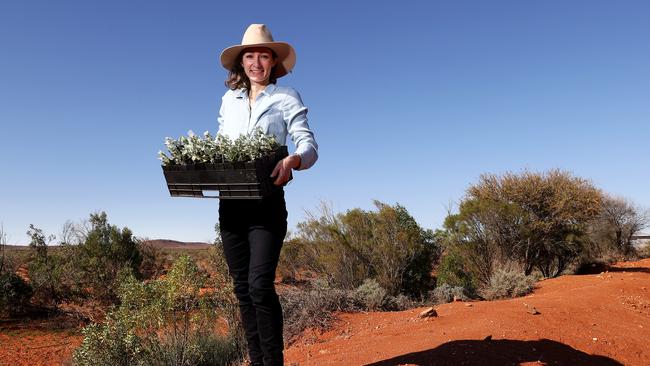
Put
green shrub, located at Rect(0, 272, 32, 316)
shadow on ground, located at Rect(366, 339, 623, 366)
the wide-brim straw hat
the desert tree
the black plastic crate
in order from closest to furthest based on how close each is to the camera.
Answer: the black plastic crate, the wide-brim straw hat, shadow on ground, located at Rect(366, 339, 623, 366), green shrub, located at Rect(0, 272, 32, 316), the desert tree

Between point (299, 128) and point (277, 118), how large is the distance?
6.5 inches

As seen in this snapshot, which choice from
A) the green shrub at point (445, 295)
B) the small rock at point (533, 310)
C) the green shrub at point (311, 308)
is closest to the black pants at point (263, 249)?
the green shrub at point (311, 308)

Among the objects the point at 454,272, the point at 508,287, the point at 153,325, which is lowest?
the point at 508,287

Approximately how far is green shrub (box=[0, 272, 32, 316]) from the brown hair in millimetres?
14559

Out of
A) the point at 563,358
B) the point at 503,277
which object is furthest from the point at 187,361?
the point at 503,277

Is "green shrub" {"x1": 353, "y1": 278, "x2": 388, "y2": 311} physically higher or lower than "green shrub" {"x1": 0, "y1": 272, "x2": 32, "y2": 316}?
lower

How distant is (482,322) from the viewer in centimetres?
536

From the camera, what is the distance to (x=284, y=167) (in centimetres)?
234

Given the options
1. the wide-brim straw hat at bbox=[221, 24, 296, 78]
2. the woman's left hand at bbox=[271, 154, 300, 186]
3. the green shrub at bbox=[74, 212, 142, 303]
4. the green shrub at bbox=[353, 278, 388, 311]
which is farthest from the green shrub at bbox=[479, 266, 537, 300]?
the green shrub at bbox=[74, 212, 142, 303]

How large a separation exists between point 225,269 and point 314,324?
1520 millimetres

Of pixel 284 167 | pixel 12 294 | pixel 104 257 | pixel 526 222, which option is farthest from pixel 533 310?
pixel 12 294

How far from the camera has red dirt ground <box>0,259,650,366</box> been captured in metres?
4.05

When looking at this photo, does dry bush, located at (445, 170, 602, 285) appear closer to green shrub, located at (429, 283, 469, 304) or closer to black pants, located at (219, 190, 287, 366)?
green shrub, located at (429, 283, 469, 304)

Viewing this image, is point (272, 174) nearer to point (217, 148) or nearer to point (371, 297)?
point (217, 148)
